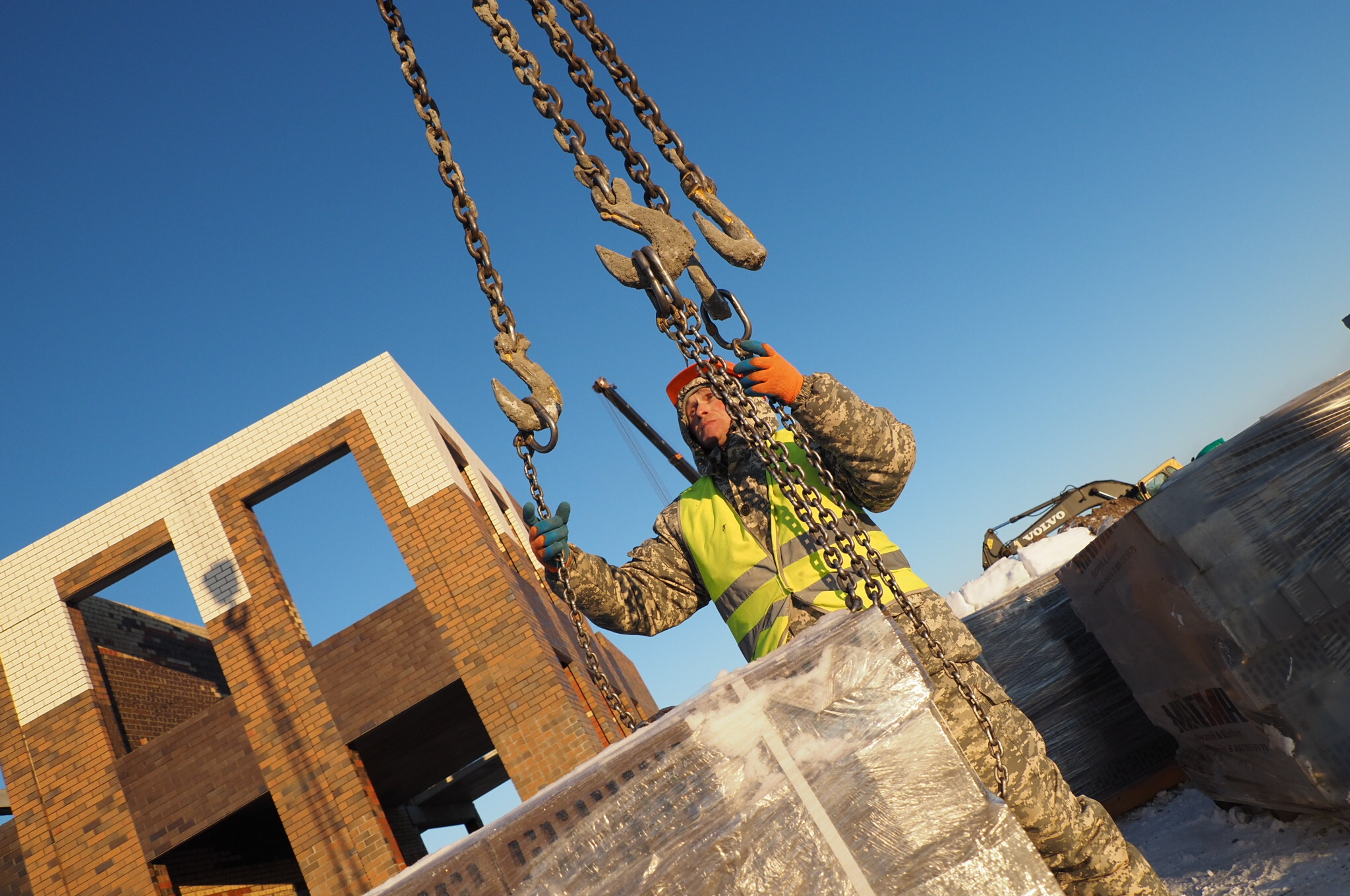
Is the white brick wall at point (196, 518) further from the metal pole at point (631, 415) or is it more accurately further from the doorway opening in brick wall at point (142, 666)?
the metal pole at point (631, 415)

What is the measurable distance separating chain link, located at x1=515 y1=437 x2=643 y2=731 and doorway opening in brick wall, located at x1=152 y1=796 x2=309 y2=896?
8505 millimetres

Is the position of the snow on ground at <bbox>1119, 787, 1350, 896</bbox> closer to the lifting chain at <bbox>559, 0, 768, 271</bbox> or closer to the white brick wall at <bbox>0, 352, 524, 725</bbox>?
the lifting chain at <bbox>559, 0, 768, 271</bbox>

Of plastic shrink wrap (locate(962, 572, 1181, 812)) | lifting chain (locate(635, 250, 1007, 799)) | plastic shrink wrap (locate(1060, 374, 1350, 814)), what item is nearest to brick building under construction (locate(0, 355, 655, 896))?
plastic shrink wrap (locate(962, 572, 1181, 812))

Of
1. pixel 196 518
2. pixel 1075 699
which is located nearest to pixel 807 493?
pixel 1075 699

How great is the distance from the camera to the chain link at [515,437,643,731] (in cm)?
292

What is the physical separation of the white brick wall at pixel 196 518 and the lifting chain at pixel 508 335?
7191 millimetres

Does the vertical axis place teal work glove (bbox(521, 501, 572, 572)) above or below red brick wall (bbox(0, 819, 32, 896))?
below

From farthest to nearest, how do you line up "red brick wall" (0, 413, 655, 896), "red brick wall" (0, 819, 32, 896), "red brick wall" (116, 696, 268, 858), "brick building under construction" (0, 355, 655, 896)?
"red brick wall" (0, 819, 32, 896) → "red brick wall" (116, 696, 268, 858) → "brick building under construction" (0, 355, 655, 896) → "red brick wall" (0, 413, 655, 896)

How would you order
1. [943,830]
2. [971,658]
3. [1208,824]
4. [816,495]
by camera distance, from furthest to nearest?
[1208,824] → [971,658] → [816,495] → [943,830]

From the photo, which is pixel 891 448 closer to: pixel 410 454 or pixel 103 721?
pixel 410 454

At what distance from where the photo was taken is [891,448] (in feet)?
10.3

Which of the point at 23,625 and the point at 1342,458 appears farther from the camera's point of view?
the point at 23,625

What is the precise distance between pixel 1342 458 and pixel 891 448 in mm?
1742

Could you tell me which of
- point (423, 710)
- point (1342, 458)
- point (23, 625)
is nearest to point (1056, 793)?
point (1342, 458)
